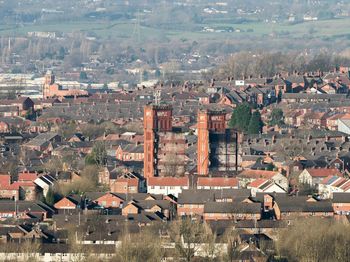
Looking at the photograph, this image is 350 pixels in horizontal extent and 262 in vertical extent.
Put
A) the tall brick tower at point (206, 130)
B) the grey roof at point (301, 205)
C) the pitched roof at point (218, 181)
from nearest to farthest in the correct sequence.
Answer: the grey roof at point (301, 205)
the pitched roof at point (218, 181)
the tall brick tower at point (206, 130)

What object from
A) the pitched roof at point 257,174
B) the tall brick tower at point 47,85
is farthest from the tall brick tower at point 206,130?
the tall brick tower at point 47,85

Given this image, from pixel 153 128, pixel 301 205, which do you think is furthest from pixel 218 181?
pixel 153 128

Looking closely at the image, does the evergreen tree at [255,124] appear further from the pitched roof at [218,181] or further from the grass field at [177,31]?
the grass field at [177,31]

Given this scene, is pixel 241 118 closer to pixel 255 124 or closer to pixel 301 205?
pixel 255 124

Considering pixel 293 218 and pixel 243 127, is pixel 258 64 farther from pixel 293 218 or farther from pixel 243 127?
pixel 293 218

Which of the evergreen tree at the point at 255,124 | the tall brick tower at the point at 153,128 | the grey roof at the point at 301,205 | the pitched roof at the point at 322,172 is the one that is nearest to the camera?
the grey roof at the point at 301,205

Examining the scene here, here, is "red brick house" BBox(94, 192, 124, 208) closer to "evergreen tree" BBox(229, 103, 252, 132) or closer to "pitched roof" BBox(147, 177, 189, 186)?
"pitched roof" BBox(147, 177, 189, 186)
